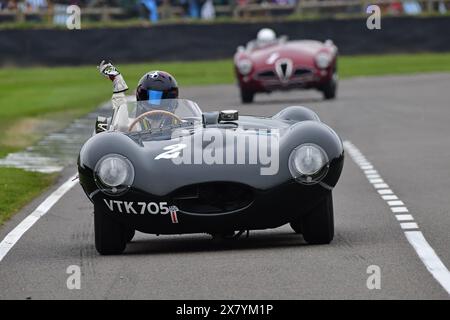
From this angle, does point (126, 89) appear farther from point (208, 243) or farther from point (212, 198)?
point (212, 198)

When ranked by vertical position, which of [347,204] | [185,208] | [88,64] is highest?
[185,208]

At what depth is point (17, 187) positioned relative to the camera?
614 inches

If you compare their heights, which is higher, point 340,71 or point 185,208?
Result: point 185,208

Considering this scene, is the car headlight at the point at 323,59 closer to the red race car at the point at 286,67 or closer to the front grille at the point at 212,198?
the red race car at the point at 286,67

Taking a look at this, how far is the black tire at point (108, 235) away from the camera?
9.82 m

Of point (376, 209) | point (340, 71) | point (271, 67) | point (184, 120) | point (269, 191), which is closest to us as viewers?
point (269, 191)

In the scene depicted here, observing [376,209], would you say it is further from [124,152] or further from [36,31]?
[36,31]

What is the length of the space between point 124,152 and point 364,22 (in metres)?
34.0

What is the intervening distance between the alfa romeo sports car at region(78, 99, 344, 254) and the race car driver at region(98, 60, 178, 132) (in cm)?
120

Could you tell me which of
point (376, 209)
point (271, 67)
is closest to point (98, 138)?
point (376, 209)

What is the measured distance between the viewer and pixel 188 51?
43.5 meters

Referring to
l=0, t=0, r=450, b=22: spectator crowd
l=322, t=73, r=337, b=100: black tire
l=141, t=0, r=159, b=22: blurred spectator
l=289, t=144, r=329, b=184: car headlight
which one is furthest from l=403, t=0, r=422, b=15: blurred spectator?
l=289, t=144, r=329, b=184: car headlight

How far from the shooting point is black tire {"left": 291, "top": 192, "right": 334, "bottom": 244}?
9.77 metres

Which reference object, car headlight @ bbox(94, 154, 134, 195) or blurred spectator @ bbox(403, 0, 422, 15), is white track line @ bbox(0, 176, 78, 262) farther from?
blurred spectator @ bbox(403, 0, 422, 15)
